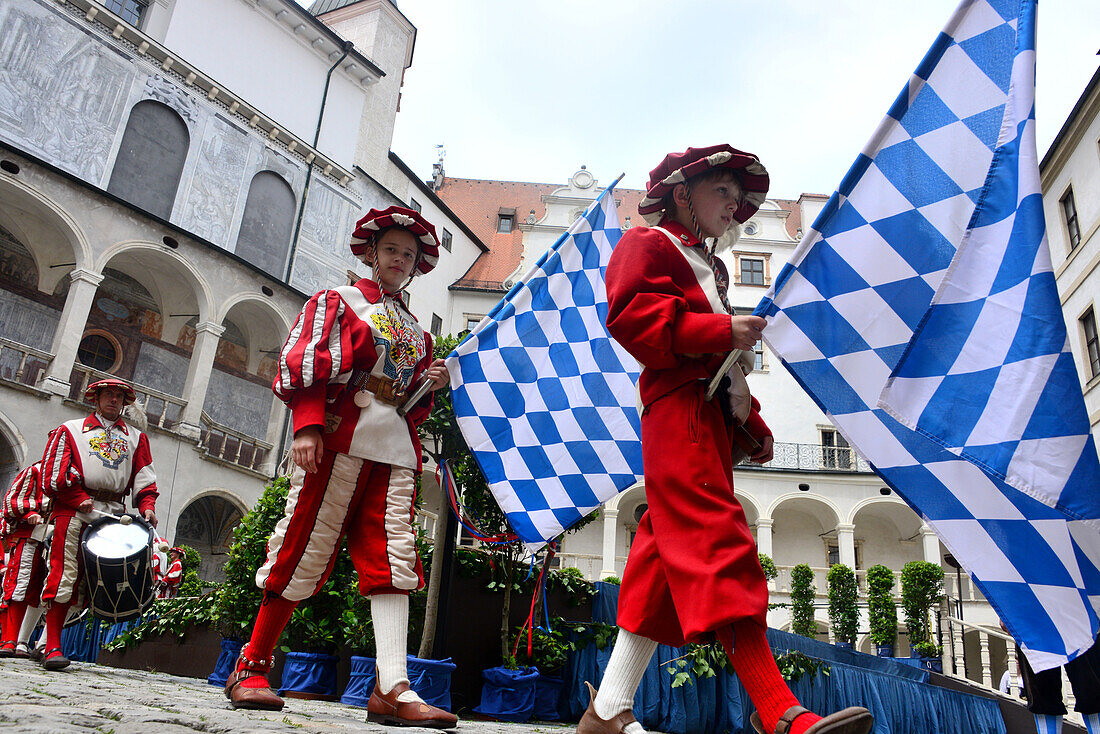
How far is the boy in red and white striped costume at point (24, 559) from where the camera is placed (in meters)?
5.56

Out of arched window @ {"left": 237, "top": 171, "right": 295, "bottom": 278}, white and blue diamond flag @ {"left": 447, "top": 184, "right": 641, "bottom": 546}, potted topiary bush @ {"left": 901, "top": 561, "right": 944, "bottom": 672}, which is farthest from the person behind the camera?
arched window @ {"left": 237, "top": 171, "right": 295, "bottom": 278}

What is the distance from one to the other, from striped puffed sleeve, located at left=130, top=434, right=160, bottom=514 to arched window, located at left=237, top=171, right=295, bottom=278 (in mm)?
16498

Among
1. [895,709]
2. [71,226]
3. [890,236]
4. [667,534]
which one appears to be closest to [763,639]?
[667,534]

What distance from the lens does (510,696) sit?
5.30m

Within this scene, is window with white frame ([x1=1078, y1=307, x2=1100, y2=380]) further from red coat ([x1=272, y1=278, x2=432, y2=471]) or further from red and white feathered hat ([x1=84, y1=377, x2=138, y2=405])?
red and white feathered hat ([x1=84, y1=377, x2=138, y2=405])

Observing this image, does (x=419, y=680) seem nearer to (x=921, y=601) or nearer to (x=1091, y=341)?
(x=921, y=601)

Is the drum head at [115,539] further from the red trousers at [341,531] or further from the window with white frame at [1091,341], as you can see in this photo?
the window with white frame at [1091,341]

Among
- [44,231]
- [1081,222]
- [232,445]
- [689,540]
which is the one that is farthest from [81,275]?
[1081,222]

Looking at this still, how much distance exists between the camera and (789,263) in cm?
261

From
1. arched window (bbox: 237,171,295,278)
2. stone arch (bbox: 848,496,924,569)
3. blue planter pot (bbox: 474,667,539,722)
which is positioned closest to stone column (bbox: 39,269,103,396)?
arched window (bbox: 237,171,295,278)

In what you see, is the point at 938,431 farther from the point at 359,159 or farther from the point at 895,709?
the point at 359,159

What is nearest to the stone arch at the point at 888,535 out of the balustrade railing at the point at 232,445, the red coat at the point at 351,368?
the balustrade railing at the point at 232,445

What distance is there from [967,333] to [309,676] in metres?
4.82

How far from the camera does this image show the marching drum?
5.12m
